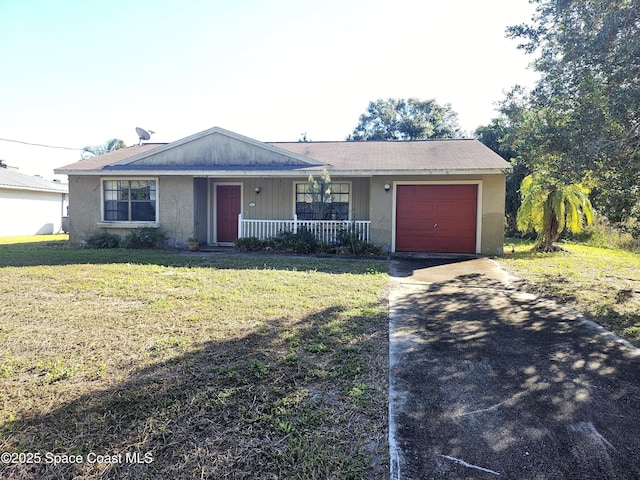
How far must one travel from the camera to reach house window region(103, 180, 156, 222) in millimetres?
13144

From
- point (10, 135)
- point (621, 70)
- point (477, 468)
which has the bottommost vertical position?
point (477, 468)

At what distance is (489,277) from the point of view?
8.27 metres

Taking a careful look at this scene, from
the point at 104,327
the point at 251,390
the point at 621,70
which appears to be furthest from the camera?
the point at 621,70

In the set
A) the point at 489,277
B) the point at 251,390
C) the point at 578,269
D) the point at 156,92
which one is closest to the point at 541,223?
the point at 578,269

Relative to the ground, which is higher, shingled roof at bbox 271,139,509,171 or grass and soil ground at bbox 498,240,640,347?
shingled roof at bbox 271,139,509,171

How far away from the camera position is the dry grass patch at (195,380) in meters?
2.31

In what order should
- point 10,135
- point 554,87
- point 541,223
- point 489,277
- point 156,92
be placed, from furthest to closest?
point 10,135 < point 156,92 < point 541,223 < point 489,277 < point 554,87

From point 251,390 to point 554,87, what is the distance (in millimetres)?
7028

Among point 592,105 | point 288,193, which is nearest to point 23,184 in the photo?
point 288,193

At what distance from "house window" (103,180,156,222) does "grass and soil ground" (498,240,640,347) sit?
11.1 m

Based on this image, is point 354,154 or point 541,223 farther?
point 354,154

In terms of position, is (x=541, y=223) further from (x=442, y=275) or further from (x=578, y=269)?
(x=442, y=275)

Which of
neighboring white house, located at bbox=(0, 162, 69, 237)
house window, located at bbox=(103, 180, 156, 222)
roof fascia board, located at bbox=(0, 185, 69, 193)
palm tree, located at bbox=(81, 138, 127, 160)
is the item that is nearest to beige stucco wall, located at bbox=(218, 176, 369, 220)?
house window, located at bbox=(103, 180, 156, 222)

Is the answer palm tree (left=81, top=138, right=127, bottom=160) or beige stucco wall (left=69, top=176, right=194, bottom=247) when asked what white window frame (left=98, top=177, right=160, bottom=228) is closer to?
beige stucco wall (left=69, top=176, right=194, bottom=247)
